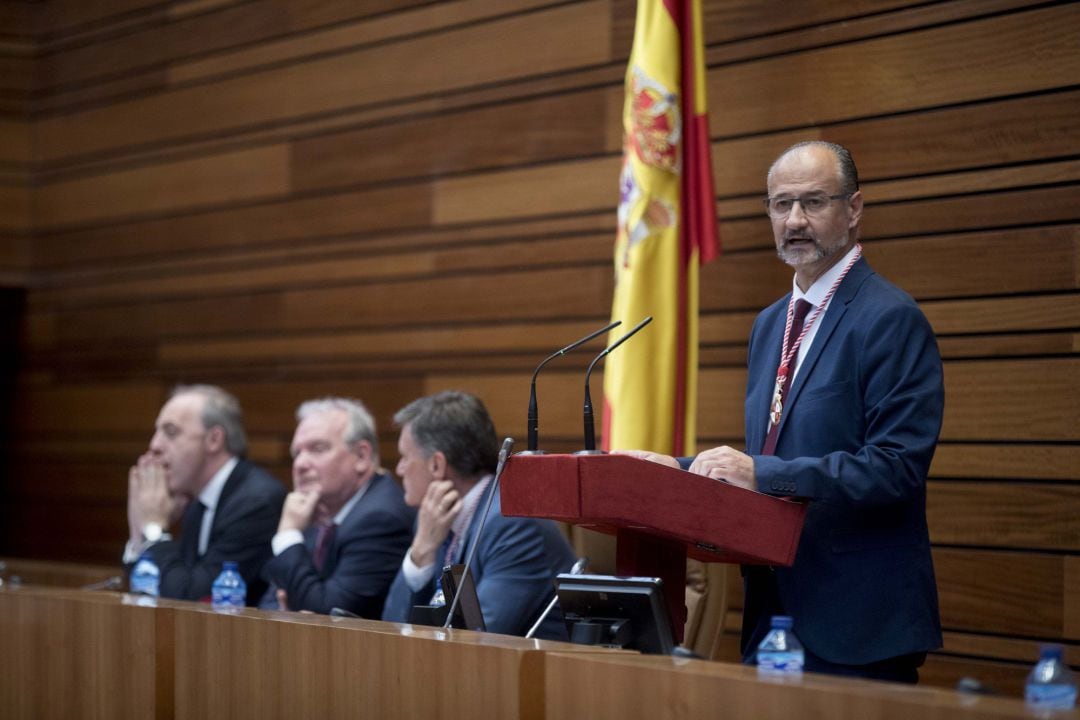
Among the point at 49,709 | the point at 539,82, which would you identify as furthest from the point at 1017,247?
the point at 49,709

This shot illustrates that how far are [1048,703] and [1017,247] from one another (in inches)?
88.6

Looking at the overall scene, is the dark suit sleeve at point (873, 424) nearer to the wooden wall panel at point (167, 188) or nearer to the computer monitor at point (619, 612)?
the computer monitor at point (619, 612)

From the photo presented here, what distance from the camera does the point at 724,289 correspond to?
4.57m

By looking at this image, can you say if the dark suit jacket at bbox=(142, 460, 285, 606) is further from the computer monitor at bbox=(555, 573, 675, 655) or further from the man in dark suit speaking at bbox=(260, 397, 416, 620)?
the computer monitor at bbox=(555, 573, 675, 655)

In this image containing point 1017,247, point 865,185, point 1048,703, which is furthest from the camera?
point 865,185

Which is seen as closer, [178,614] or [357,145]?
[178,614]

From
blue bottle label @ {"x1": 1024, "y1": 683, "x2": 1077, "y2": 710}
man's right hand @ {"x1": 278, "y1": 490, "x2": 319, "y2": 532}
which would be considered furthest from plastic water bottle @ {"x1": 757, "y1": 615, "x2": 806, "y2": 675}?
man's right hand @ {"x1": 278, "y1": 490, "x2": 319, "y2": 532}

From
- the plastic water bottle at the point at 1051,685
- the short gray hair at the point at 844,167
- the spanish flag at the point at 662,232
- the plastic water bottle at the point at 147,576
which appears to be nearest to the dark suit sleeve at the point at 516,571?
the spanish flag at the point at 662,232

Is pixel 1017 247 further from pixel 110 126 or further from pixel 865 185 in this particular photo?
pixel 110 126

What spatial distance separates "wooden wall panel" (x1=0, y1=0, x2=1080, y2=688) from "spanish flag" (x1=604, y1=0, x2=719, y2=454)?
369mm

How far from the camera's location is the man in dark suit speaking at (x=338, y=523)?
155 inches

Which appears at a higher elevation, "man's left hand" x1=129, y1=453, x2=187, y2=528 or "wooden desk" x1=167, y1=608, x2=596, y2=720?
"man's left hand" x1=129, y1=453, x2=187, y2=528

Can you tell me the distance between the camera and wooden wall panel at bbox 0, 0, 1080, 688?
3.88 m

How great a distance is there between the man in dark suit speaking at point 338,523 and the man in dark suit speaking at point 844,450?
5.15ft
